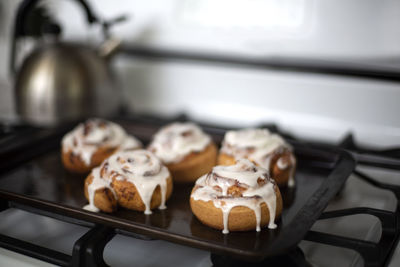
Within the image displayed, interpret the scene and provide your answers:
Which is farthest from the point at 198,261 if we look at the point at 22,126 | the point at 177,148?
the point at 22,126

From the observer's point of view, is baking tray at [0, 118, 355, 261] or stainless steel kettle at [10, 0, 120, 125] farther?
stainless steel kettle at [10, 0, 120, 125]

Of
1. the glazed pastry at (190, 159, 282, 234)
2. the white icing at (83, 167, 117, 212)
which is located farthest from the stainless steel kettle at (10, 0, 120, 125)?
the glazed pastry at (190, 159, 282, 234)

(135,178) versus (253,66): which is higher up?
(253,66)

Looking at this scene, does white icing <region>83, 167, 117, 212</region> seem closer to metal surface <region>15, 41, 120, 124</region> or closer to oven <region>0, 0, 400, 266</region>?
oven <region>0, 0, 400, 266</region>

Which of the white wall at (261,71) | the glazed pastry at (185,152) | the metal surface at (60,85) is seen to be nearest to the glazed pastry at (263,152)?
the glazed pastry at (185,152)

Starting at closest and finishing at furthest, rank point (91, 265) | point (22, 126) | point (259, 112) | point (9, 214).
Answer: point (91, 265) → point (9, 214) → point (22, 126) → point (259, 112)

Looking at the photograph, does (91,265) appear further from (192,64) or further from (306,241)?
(192,64)

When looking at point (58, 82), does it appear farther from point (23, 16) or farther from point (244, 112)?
point (244, 112)
